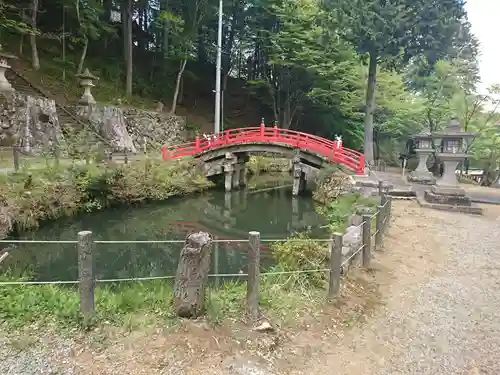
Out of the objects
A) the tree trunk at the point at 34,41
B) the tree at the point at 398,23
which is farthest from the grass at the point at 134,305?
the tree trunk at the point at 34,41

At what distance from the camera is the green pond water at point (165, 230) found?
6.92 m

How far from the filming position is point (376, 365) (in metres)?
3.22

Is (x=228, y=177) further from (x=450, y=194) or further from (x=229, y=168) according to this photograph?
(x=450, y=194)

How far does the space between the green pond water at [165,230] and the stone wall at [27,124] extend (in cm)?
465

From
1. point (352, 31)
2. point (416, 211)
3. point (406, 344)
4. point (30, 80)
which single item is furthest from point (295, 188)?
point (30, 80)

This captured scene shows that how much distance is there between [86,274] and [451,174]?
10.9m

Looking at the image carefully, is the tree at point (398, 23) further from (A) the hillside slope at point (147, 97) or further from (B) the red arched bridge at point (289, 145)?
(A) the hillside slope at point (147, 97)

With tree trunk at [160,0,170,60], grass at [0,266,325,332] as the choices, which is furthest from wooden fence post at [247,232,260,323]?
tree trunk at [160,0,170,60]

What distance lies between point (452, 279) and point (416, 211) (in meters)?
5.12

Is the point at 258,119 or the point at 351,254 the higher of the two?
the point at 258,119

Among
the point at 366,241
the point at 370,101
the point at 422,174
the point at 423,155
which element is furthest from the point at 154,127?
the point at 366,241

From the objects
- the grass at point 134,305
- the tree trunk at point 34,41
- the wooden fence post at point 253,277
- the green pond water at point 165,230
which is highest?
the tree trunk at point 34,41

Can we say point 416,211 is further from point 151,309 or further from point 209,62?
point 209,62

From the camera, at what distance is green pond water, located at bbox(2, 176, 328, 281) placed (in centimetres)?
692
